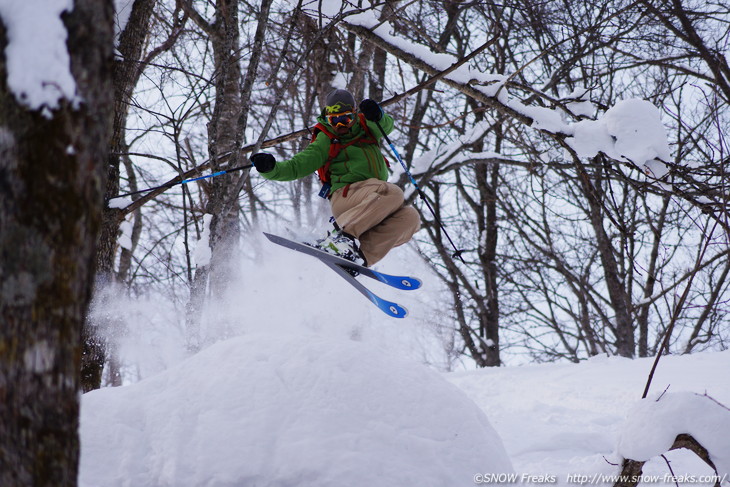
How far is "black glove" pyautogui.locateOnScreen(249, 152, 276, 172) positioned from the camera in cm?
468

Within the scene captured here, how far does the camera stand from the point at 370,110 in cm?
491

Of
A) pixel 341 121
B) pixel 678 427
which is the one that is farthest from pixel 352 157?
pixel 678 427

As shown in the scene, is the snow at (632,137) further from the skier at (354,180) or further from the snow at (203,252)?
the snow at (203,252)

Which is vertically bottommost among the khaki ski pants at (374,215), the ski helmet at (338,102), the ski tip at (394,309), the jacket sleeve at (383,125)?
the ski tip at (394,309)

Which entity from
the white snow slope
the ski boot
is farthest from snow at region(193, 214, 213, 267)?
the white snow slope

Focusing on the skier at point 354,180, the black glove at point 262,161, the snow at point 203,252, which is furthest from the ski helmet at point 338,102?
the snow at point 203,252

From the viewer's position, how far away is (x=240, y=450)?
8.80 ft

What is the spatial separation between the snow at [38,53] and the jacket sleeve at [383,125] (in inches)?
144

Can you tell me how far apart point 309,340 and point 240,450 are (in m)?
0.83

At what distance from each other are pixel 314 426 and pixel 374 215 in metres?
2.62

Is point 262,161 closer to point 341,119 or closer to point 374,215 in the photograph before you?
point 341,119

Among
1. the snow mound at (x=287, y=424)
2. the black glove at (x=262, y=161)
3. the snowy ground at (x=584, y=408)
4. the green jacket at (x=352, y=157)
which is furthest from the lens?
the green jacket at (x=352, y=157)

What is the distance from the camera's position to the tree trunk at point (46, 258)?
1.48 meters

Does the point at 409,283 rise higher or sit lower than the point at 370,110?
lower
